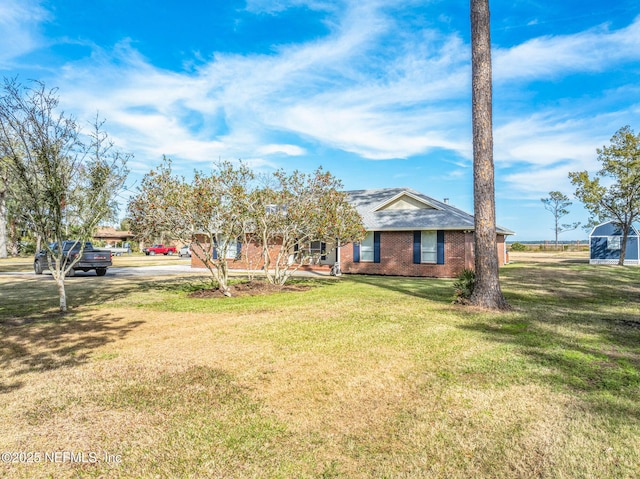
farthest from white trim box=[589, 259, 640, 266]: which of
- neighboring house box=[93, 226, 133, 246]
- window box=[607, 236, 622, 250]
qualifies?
neighboring house box=[93, 226, 133, 246]

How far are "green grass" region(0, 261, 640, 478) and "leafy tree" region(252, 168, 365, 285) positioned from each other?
5.22 metres

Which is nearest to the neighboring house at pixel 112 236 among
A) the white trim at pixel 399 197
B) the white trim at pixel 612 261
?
the white trim at pixel 399 197

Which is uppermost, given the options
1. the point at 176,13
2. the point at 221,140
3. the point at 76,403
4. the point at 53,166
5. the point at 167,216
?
the point at 176,13

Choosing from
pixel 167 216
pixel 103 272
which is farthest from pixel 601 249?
pixel 103 272

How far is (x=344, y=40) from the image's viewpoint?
49.8 ft

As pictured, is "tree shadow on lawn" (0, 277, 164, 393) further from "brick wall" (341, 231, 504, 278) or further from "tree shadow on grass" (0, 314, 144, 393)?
"brick wall" (341, 231, 504, 278)

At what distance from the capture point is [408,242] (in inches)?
776

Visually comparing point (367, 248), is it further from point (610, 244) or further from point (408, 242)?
point (610, 244)

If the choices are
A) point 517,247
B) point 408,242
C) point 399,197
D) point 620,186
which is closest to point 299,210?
point 408,242

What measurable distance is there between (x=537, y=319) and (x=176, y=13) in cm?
1496

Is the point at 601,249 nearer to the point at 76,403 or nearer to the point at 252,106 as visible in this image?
the point at 252,106

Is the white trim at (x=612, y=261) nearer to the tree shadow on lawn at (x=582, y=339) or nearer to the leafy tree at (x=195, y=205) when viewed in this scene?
the tree shadow on lawn at (x=582, y=339)

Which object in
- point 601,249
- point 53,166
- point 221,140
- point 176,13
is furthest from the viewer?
point 601,249

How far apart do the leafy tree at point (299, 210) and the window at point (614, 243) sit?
26.2m
